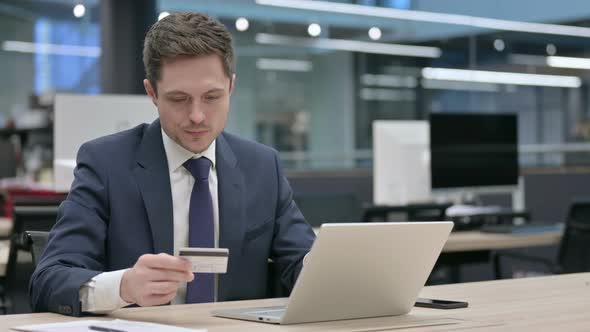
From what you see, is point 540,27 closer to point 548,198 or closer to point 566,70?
point 566,70

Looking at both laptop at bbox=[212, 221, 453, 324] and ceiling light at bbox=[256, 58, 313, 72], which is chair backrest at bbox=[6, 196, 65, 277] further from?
ceiling light at bbox=[256, 58, 313, 72]

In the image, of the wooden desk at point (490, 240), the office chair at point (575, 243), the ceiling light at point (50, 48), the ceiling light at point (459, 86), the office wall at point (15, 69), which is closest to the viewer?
the wooden desk at point (490, 240)

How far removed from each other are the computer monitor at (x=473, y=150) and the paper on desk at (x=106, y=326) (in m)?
4.02

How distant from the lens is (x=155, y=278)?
5.64 ft

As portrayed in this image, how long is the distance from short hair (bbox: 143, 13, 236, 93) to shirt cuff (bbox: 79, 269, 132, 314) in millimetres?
528

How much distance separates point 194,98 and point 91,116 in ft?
7.66

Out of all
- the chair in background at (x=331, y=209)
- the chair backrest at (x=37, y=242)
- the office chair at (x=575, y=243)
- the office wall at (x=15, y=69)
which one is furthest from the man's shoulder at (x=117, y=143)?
the office wall at (x=15, y=69)

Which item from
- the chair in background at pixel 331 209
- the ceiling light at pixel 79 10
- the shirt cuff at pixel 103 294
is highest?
the ceiling light at pixel 79 10

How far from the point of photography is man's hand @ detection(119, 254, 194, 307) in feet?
5.54

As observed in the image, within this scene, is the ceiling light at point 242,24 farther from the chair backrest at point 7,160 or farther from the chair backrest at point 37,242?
the chair backrest at point 37,242

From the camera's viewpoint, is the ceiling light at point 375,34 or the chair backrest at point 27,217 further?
the ceiling light at point 375,34

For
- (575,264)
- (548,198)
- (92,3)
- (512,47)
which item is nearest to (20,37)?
(92,3)

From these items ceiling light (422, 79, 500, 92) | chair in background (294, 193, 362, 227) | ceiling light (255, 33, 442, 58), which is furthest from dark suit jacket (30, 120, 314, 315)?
ceiling light (422, 79, 500, 92)

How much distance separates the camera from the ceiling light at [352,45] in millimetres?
9758
